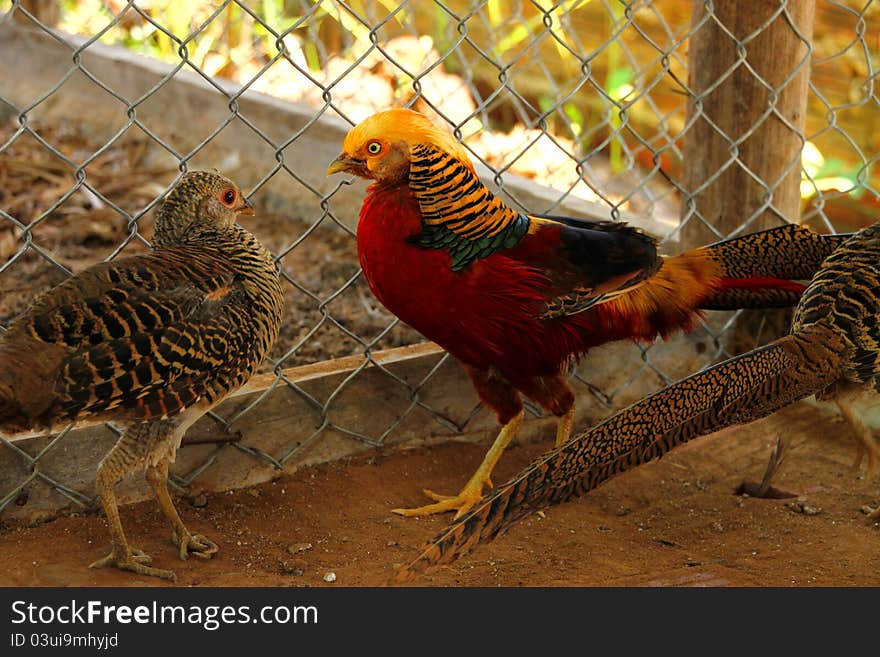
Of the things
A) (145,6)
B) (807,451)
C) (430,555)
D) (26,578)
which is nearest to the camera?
(430,555)

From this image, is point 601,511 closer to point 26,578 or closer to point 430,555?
point 430,555

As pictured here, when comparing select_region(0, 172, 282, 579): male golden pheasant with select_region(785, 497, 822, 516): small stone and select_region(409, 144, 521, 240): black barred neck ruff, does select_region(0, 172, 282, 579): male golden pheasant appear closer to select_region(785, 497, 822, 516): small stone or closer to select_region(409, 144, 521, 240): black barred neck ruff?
select_region(409, 144, 521, 240): black barred neck ruff

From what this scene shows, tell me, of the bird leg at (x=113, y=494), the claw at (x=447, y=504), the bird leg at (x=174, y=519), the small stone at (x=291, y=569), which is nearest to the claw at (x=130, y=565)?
the bird leg at (x=113, y=494)

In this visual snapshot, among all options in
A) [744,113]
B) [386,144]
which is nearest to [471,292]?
[386,144]

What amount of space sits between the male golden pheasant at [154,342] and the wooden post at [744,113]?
143 cm

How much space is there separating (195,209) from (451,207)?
584mm

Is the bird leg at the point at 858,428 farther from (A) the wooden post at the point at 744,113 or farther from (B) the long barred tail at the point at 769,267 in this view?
(A) the wooden post at the point at 744,113

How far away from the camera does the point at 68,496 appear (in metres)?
2.48

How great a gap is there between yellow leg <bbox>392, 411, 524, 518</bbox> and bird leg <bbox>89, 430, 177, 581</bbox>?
665mm

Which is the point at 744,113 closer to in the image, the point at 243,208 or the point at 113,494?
the point at 243,208

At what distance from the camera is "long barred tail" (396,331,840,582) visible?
1825mm

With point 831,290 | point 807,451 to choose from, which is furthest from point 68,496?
point 807,451

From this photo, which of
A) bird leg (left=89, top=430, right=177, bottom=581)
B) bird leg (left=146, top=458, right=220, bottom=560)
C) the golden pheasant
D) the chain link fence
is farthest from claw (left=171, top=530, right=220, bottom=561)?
the golden pheasant

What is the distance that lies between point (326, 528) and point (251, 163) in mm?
2162
